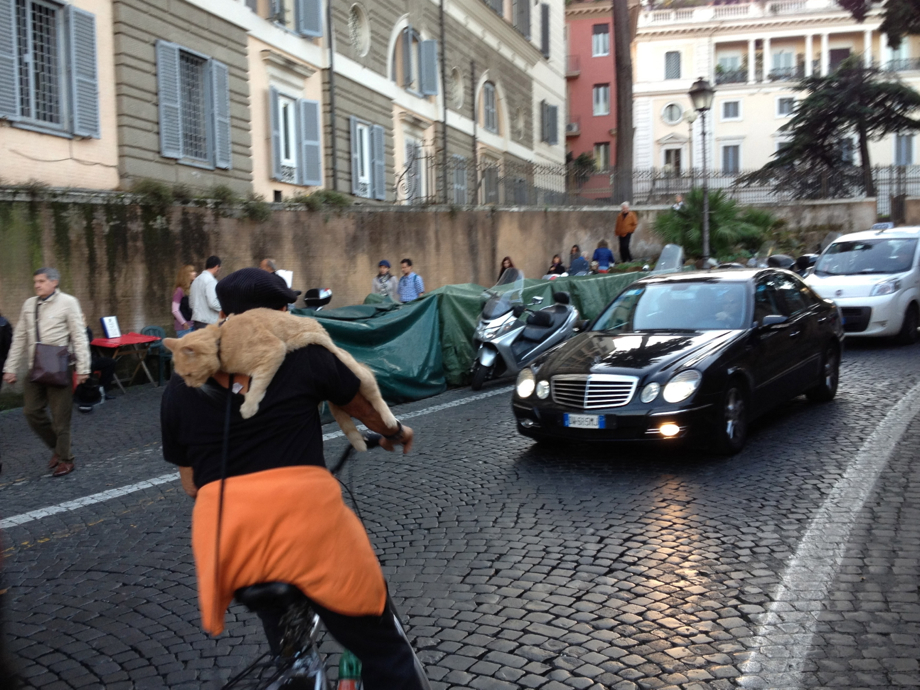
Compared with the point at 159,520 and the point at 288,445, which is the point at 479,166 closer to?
the point at 159,520

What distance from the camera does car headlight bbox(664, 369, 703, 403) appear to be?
7.52 m

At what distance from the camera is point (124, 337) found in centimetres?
1351

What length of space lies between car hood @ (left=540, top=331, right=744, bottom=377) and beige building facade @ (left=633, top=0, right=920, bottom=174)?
53524mm

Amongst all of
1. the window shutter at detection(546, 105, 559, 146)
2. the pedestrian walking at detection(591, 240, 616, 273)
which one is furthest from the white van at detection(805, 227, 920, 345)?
the window shutter at detection(546, 105, 559, 146)

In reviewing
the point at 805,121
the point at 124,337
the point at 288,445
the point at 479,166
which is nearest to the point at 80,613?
the point at 288,445

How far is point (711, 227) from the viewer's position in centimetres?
2417

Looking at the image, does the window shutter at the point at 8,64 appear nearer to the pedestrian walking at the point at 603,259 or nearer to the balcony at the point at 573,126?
the pedestrian walking at the point at 603,259

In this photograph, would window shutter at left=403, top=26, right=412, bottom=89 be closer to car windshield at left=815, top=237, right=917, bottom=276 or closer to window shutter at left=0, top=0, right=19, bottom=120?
car windshield at left=815, top=237, right=917, bottom=276

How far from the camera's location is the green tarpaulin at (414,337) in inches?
476

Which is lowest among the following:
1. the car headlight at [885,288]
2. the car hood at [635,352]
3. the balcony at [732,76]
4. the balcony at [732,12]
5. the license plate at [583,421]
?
the license plate at [583,421]

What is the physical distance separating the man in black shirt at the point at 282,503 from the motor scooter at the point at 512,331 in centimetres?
991

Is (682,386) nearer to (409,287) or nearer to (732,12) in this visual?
(409,287)

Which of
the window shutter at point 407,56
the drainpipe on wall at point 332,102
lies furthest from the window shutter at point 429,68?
the drainpipe on wall at point 332,102

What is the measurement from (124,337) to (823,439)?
9.37 m
